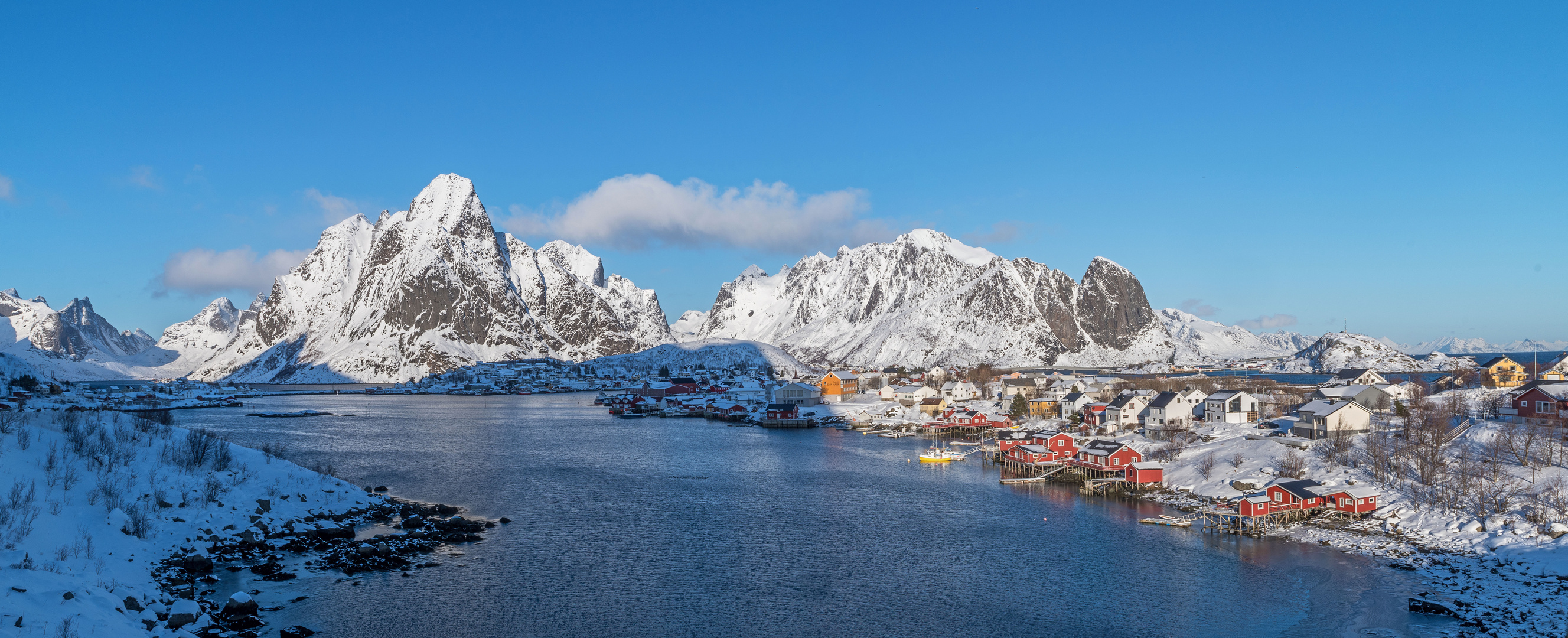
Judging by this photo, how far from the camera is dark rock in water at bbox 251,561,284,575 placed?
24.3 m

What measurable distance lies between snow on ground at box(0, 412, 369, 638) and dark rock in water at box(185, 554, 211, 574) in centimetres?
84

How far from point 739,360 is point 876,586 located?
167 meters

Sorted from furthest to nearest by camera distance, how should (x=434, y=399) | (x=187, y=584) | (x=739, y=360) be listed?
1. (x=739, y=360)
2. (x=434, y=399)
3. (x=187, y=584)

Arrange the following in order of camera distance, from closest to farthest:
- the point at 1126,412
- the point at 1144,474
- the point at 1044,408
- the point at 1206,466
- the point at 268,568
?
1. the point at 268,568
2. the point at 1206,466
3. the point at 1144,474
4. the point at 1126,412
5. the point at 1044,408

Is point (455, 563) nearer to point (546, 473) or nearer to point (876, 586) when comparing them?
point (876, 586)

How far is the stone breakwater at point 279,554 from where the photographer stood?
19.3 m

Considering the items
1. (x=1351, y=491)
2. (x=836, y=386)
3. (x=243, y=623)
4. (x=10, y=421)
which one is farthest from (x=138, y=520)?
(x=836, y=386)

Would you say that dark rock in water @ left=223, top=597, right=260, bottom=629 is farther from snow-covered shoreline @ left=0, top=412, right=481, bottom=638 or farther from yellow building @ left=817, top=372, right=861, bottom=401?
yellow building @ left=817, top=372, right=861, bottom=401

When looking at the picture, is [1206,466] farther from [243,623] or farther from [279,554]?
[243,623]

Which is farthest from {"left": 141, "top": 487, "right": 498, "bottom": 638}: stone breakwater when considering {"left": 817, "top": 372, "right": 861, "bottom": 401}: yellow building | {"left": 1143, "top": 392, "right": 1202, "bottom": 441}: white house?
{"left": 817, "top": 372, "right": 861, "bottom": 401}: yellow building

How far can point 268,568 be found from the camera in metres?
24.6

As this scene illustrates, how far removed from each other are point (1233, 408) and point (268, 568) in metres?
56.5

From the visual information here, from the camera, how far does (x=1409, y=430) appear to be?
41938 mm

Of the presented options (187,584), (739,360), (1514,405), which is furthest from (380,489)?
(739,360)
